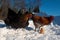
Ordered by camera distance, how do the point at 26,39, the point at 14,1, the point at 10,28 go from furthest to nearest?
1. the point at 14,1
2. the point at 10,28
3. the point at 26,39

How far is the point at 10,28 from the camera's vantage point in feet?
23.2

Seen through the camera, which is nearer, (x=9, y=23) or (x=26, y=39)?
(x=26, y=39)

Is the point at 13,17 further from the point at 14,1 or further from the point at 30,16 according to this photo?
the point at 14,1

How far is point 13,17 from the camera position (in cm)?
730

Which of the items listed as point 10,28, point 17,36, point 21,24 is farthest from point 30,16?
point 17,36

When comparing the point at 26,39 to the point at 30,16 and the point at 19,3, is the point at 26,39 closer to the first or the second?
the point at 30,16

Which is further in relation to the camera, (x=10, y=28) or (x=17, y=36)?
(x=10, y=28)

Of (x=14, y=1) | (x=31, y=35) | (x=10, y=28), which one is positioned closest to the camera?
(x=31, y=35)

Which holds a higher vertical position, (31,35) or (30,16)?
(30,16)

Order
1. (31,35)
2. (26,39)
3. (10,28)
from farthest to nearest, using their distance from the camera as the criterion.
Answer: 1. (10,28)
2. (31,35)
3. (26,39)

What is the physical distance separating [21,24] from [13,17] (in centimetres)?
48

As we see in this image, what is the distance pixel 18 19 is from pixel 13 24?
0.98ft

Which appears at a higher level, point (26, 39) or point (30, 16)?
point (30, 16)

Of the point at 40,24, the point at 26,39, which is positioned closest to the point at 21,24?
the point at 40,24
